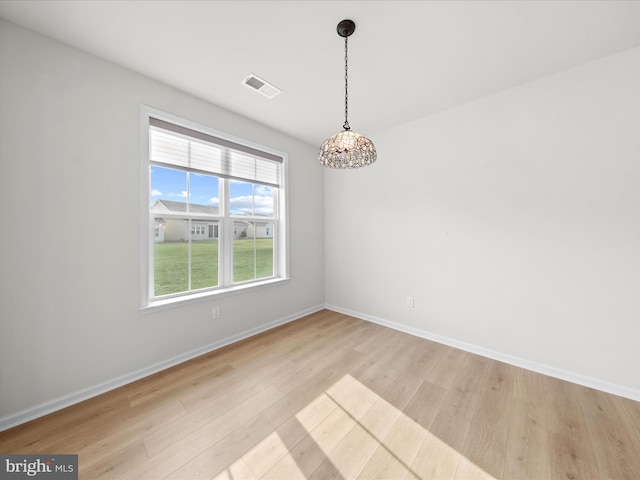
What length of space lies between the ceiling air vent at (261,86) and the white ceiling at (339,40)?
64 millimetres

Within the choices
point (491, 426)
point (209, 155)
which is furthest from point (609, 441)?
point (209, 155)

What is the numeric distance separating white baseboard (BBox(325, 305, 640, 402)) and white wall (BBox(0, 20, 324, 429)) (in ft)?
8.72

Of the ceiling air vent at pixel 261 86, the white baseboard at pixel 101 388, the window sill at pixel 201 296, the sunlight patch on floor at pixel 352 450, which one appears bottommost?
the sunlight patch on floor at pixel 352 450

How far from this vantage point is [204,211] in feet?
8.70

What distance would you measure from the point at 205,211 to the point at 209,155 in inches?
25.1

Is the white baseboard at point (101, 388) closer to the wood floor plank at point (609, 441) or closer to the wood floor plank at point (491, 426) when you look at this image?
the wood floor plank at point (491, 426)

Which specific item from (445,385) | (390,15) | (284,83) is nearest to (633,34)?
(390,15)

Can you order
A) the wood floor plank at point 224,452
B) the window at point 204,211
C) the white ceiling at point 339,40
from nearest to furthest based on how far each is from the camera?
the wood floor plank at point 224,452 < the white ceiling at point 339,40 < the window at point 204,211

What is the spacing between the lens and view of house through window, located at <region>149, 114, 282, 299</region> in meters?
2.34

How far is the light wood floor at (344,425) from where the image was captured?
131cm

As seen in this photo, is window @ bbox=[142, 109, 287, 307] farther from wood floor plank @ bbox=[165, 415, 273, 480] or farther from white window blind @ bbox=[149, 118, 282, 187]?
wood floor plank @ bbox=[165, 415, 273, 480]

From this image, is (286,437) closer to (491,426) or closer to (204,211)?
(491,426)

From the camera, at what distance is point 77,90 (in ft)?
5.98

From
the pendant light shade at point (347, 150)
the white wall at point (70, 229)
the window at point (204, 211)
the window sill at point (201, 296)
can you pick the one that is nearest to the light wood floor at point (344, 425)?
the white wall at point (70, 229)
